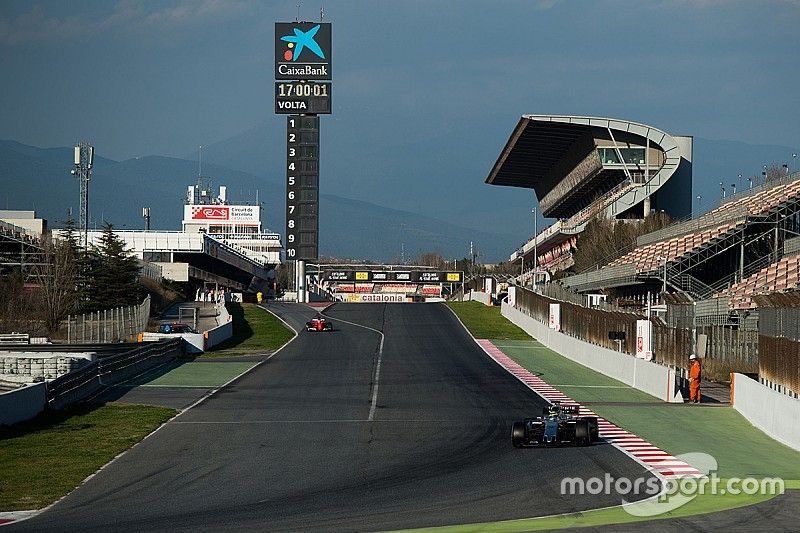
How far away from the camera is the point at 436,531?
15.9 m

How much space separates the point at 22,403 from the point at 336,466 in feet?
36.1

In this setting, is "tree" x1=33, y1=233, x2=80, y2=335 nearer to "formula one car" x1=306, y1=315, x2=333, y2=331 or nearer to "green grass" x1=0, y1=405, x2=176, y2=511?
"formula one car" x1=306, y1=315, x2=333, y2=331

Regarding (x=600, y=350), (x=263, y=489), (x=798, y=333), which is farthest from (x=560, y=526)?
(x=600, y=350)

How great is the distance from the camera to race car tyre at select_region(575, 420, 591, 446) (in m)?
24.8

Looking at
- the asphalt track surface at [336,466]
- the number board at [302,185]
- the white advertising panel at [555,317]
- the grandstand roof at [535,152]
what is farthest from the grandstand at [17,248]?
the asphalt track surface at [336,466]

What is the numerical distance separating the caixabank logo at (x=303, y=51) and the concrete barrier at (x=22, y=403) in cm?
7966

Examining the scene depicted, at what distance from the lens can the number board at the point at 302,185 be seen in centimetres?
10856

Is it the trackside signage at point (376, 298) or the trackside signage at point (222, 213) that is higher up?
the trackside signage at point (222, 213)

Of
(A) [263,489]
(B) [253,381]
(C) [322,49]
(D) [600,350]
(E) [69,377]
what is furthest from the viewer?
(C) [322,49]

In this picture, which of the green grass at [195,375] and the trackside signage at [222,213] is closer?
the green grass at [195,375]

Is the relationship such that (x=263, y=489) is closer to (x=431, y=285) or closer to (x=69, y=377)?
(x=69, y=377)

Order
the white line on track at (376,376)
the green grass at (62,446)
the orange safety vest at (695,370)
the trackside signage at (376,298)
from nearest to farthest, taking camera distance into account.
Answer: the green grass at (62,446) → the white line on track at (376,376) → the orange safety vest at (695,370) → the trackside signage at (376,298)

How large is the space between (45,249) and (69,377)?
163ft

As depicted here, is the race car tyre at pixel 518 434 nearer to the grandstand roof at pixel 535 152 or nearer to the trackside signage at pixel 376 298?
the grandstand roof at pixel 535 152
